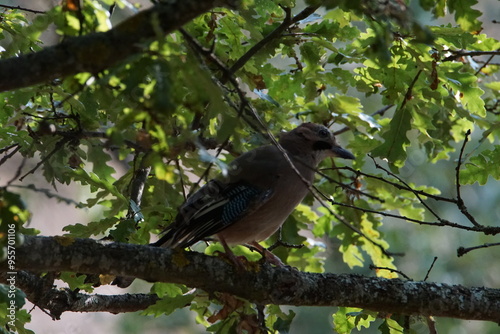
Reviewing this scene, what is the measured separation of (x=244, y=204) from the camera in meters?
4.74

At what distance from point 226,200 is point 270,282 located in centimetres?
79

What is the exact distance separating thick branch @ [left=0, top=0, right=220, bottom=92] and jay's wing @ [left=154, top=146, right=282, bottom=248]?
1776 millimetres

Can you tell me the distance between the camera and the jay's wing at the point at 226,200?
4.43m

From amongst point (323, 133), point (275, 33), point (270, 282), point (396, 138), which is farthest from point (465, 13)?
point (323, 133)

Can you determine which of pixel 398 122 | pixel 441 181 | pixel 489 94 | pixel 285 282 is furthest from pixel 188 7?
pixel 441 181

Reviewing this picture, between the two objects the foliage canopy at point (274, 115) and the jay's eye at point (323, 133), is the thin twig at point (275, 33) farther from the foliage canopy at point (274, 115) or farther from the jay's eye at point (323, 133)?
the jay's eye at point (323, 133)

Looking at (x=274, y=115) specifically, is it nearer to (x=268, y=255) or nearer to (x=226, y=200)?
(x=226, y=200)

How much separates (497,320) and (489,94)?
9.22ft

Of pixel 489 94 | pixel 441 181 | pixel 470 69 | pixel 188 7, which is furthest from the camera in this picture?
pixel 441 181

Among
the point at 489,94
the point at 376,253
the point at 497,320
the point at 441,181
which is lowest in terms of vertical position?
the point at 497,320

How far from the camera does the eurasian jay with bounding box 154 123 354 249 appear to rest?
4461mm

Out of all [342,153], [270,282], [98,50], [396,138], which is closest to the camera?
[98,50]

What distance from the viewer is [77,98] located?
4.51 metres

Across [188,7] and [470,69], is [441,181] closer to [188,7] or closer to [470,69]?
[470,69]
